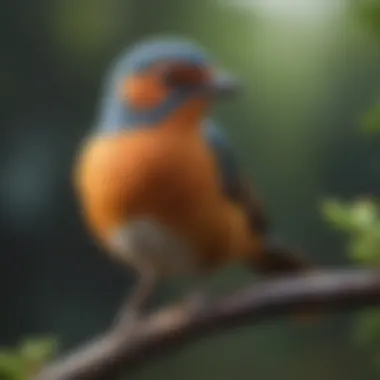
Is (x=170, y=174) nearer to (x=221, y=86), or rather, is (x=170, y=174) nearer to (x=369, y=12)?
(x=221, y=86)

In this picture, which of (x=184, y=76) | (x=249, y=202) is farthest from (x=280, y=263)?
(x=184, y=76)

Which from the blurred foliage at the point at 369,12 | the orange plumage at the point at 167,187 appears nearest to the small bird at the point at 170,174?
the orange plumage at the point at 167,187

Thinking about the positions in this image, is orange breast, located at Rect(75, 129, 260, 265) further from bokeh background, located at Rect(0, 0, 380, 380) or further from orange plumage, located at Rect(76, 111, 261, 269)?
bokeh background, located at Rect(0, 0, 380, 380)

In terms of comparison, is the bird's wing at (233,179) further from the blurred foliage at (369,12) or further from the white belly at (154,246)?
the blurred foliage at (369,12)

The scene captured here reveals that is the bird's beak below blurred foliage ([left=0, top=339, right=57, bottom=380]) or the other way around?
the other way around

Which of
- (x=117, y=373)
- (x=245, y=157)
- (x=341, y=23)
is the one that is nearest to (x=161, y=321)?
(x=117, y=373)

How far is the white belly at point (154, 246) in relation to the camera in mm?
687

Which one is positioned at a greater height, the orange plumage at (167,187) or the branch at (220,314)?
the orange plumage at (167,187)

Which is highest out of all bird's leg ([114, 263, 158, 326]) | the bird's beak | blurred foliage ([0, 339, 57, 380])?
the bird's beak

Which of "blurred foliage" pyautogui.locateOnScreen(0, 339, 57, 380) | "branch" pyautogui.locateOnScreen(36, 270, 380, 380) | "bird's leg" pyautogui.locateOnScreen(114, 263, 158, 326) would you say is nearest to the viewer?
"blurred foliage" pyautogui.locateOnScreen(0, 339, 57, 380)

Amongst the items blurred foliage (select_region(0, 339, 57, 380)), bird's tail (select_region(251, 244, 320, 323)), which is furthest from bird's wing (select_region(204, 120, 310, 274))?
blurred foliage (select_region(0, 339, 57, 380))

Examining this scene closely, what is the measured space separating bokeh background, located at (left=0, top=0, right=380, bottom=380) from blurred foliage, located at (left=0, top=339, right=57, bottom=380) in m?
0.06

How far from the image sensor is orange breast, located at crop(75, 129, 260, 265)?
0.68m

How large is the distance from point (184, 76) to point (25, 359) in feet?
0.70
